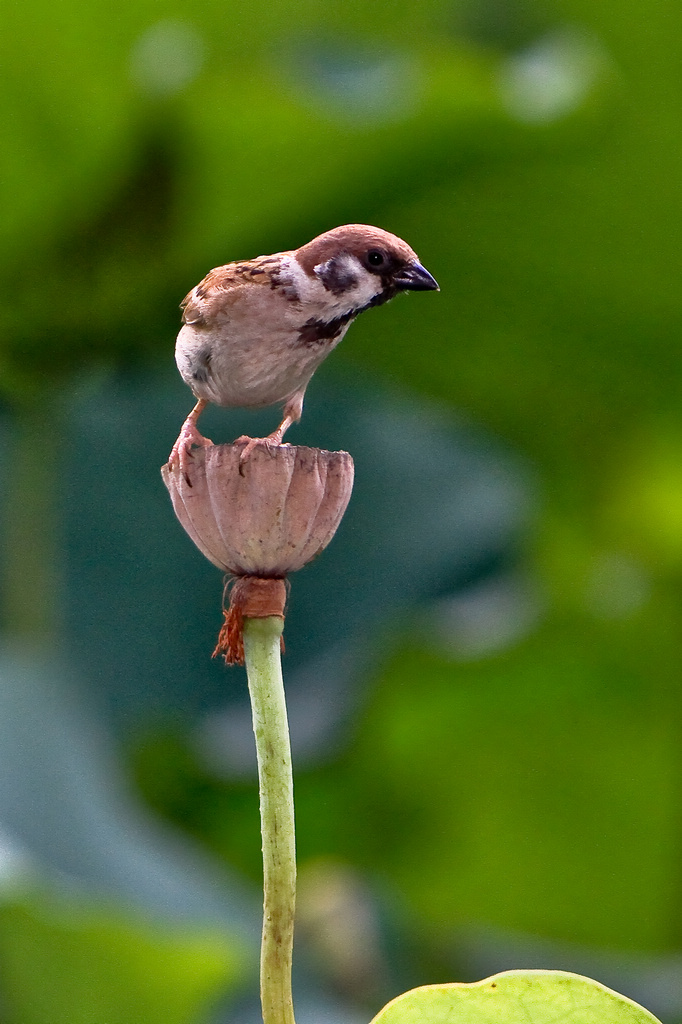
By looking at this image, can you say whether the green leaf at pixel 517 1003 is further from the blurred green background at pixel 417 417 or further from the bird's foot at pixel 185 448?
the blurred green background at pixel 417 417

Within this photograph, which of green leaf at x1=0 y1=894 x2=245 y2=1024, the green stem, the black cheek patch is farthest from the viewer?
green leaf at x1=0 y1=894 x2=245 y2=1024

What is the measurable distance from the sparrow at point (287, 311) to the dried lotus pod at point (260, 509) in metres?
0.07

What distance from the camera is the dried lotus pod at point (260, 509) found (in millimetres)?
460

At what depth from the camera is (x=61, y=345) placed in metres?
1.41

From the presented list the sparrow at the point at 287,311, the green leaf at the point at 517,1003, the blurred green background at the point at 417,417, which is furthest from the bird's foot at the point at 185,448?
the blurred green background at the point at 417,417

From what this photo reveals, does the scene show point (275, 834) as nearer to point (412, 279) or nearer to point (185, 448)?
point (185, 448)

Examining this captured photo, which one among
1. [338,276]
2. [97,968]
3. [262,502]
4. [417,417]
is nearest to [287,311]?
[338,276]

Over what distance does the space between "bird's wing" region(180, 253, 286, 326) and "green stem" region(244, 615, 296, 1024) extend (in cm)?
21

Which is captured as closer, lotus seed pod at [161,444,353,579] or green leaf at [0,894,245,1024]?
lotus seed pod at [161,444,353,579]

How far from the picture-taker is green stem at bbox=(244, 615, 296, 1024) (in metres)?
0.43

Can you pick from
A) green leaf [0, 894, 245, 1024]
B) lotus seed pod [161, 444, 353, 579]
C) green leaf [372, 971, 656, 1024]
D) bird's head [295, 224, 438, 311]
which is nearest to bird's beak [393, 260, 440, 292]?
bird's head [295, 224, 438, 311]

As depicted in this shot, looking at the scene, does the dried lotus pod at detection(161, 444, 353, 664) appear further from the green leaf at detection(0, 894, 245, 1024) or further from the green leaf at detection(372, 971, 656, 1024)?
the green leaf at detection(0, 894, 245, 1024)

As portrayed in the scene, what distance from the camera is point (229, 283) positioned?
0.59 m

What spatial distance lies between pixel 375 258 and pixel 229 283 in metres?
0.08
